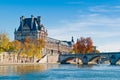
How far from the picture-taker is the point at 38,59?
4830 inches

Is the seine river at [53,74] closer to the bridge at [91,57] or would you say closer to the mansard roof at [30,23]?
the bridge at [91,57]

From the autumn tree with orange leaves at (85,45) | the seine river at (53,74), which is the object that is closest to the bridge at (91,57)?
the autumn tree with orange leaves at (85,45)

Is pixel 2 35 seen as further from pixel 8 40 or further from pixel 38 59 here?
pixel 38 59

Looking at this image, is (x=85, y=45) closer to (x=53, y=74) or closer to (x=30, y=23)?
(x=30, y=23)

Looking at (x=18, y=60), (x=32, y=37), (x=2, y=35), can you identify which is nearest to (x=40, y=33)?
(x=32, y=37)

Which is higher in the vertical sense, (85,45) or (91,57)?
(85,45)

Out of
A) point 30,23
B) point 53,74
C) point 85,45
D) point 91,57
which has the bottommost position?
point 53,74

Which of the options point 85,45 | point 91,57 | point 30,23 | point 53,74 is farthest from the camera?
point 30,23

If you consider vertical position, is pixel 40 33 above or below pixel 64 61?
above

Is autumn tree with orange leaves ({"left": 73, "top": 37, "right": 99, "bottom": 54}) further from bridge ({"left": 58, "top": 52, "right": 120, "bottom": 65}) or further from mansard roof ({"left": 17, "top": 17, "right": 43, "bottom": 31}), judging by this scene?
mansard roof ({"left": 17, "top": 17, "right": 43, "bottom": 31})

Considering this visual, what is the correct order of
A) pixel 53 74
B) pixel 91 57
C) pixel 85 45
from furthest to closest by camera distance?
pixel 85 45, pixel 91 57, pixel 53 74

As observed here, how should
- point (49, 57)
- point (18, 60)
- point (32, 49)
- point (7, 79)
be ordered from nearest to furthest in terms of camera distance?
point (7, 79) < point (18, 60) < point (32, 49) < point (49, 57)

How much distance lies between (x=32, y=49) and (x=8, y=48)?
12.8m

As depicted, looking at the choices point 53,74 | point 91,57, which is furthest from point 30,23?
point 53,74
